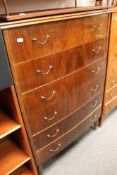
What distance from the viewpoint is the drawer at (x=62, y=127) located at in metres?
1.16

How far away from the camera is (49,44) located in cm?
95

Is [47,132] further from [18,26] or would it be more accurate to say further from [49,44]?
[18,26]

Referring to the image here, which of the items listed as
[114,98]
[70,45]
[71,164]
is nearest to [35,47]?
[70,45]

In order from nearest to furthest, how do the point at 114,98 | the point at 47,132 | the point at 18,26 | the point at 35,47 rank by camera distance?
the point at 18,26
the point at 35,47
the point at 47,132
the point at 114,98

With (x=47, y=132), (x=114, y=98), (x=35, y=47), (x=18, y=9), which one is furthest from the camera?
(x=114, y=98)

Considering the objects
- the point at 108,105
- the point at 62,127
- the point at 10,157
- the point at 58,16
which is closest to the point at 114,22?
the point at 58,16

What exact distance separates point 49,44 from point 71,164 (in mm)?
1079

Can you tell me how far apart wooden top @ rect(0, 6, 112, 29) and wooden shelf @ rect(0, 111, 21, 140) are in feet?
1.86

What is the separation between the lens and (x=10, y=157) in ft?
3.75

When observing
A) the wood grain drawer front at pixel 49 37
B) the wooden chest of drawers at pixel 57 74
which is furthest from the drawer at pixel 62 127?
the wood grain drawer front at pixel 49 37

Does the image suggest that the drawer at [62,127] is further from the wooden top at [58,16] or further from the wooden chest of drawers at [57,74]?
the wooden top at [58,16]

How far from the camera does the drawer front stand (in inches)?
40.0

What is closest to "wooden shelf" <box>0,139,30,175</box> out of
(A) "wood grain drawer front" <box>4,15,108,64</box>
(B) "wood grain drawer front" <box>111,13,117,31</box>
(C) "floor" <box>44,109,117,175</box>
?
(C) "floor" <box>44,109,117,175</box>

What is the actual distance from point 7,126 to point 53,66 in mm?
465
